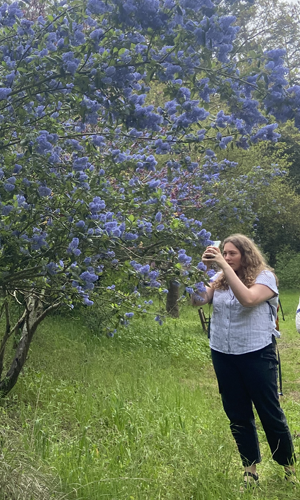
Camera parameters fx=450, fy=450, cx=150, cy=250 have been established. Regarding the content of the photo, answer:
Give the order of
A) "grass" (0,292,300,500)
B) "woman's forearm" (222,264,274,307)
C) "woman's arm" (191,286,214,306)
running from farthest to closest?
1. "woman's arm" (191,286,214,306)
2. "woman's forearm" (222,264,274,307)
3. "grass" (0,292,300,500)

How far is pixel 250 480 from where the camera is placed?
267cm

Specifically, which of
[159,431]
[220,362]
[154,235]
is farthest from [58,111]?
[159,431]

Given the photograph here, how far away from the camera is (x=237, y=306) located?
2.78 metres

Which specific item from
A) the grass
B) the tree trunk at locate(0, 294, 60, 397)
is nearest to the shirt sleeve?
the grass

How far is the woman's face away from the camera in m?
2.89

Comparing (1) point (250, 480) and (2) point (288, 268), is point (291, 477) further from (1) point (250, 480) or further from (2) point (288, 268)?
(2) point (288, 268)

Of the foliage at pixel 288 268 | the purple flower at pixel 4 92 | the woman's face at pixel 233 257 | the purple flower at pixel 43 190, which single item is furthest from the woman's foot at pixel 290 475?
the foliage at pixel 288 268

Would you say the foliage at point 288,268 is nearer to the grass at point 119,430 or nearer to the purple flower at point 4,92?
the grass at point 119,430

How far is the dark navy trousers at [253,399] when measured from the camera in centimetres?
264

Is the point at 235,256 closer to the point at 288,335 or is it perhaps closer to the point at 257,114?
the point at 257,114

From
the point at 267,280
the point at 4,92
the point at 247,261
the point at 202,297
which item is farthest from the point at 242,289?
the point at 4,92

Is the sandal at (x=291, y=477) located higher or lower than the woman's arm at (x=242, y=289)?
lower

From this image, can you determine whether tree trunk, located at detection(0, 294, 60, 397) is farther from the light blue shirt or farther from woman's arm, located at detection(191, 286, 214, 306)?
the light blue shirt

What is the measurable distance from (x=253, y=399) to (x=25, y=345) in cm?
266
